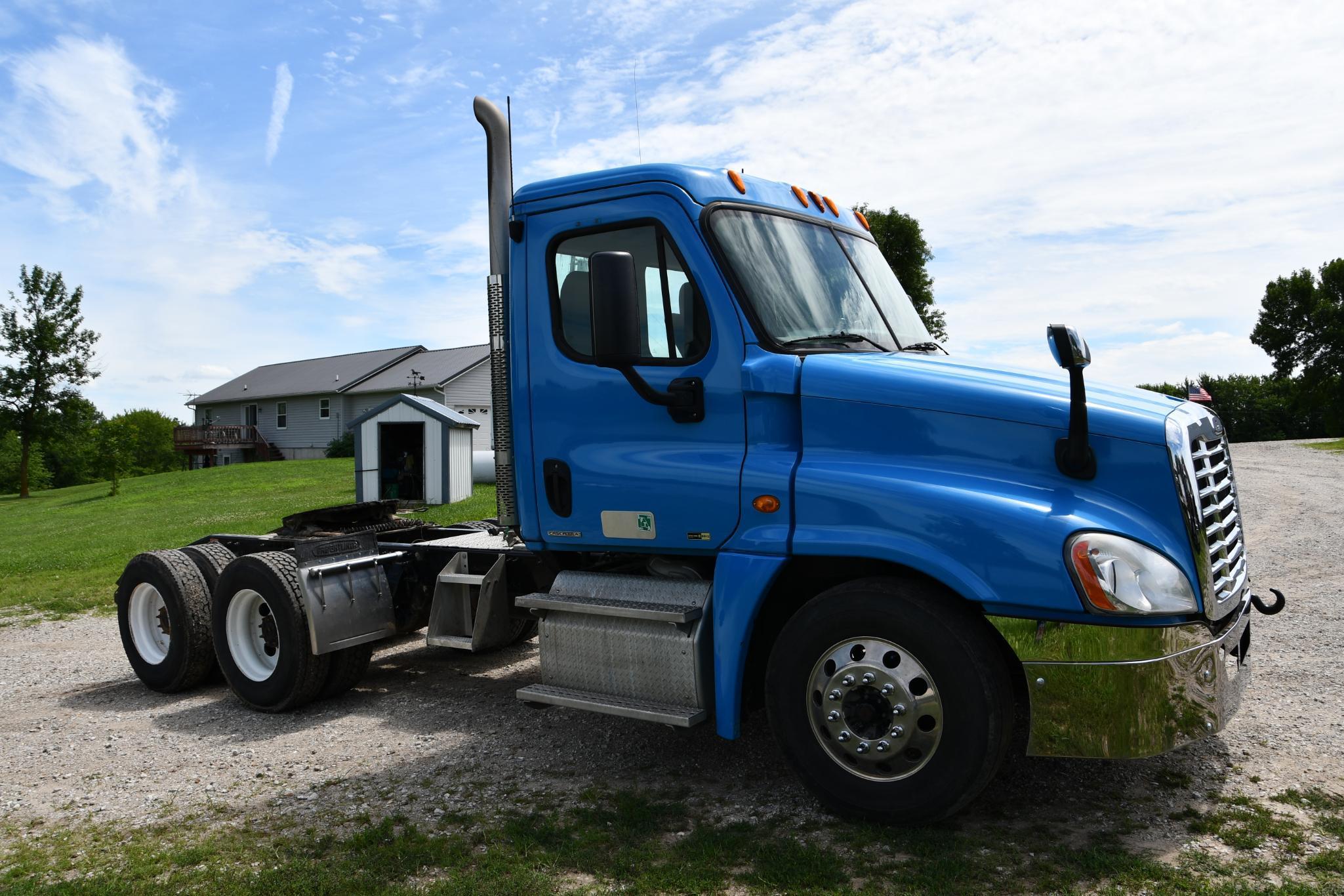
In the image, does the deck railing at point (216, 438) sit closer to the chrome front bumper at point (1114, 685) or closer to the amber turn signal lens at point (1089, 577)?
the chrome front bumper at point (1114, 685)

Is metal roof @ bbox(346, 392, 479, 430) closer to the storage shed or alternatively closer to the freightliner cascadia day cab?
the storage shed

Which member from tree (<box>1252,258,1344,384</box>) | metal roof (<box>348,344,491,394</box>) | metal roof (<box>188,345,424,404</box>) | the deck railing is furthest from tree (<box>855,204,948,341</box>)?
the deck railing

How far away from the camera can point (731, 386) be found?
15.4 ft

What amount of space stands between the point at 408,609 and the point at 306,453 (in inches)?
1890

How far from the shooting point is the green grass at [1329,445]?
30.2 metres

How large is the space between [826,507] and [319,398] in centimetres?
5093

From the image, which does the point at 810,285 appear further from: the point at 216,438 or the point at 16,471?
the point at 16,471

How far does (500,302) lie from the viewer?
5656mm

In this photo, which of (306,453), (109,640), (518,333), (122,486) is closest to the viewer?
(518,333)

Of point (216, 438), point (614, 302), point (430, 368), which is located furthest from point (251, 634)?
point (216, 438)

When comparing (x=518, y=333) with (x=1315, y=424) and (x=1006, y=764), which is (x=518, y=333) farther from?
(x=1315, y=424)

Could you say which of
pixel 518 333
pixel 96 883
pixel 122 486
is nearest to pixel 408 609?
pixel 518 333

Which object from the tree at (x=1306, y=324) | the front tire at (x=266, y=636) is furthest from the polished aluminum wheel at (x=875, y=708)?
the tree at (x=1306, y=324)

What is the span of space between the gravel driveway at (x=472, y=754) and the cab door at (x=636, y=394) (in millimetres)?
1274
